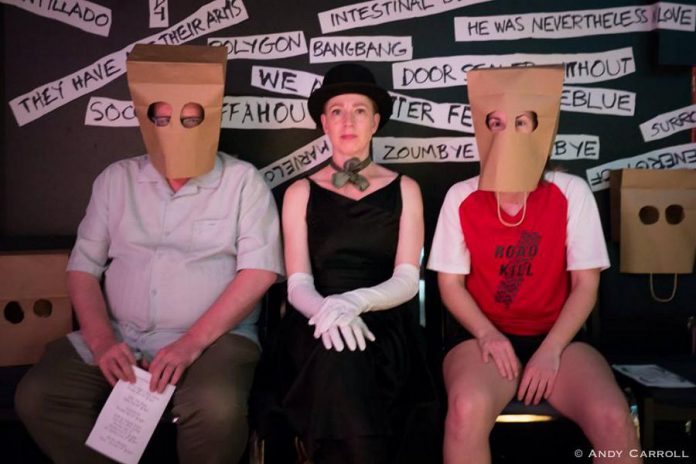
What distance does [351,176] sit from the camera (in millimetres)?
2211

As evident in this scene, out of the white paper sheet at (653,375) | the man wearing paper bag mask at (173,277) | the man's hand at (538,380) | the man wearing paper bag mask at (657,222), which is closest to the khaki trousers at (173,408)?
the man wearing paper bag mask at (173,277)

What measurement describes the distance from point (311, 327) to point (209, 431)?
47cm

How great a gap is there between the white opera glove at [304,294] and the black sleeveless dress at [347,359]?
8 centimetres

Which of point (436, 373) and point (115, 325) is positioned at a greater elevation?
point (115, 325)

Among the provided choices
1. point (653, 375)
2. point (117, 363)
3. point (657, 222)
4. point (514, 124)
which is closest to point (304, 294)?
point (117, 363)

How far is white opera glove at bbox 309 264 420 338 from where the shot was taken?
6.12 ft

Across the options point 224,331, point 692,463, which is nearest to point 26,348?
point 224,331

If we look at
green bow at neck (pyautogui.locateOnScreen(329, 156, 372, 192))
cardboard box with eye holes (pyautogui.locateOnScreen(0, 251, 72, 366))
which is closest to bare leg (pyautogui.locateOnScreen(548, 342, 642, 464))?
green bow at neck (pyautogui.locateOnScreen(329, 156, 372, 192))

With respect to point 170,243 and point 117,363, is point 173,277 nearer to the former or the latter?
point 170,243

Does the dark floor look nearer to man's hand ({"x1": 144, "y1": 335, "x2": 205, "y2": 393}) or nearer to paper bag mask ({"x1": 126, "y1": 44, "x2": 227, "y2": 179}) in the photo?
man's hand ({"x1": 144, "y1": 335, "x2": 205, "y2": 393})

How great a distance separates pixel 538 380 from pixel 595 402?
0.20m

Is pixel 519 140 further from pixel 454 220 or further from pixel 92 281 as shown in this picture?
pixel 92 281

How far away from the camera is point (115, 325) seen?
86.1 inches

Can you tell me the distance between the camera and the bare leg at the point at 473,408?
68.3 inches
